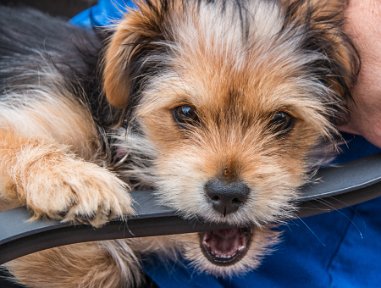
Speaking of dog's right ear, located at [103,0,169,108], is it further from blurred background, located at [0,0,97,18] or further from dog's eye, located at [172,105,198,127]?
blurred background, located at [0,0,97,18]

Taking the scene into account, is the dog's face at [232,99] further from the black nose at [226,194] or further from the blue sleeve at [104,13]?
the blue sleeve at [104,13]

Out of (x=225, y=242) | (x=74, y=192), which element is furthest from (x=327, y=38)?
(x=74, y=192)

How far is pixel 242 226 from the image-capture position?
1.79 meters

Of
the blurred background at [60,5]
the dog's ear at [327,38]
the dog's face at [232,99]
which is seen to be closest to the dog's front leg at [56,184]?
the dog's face at [232,99]

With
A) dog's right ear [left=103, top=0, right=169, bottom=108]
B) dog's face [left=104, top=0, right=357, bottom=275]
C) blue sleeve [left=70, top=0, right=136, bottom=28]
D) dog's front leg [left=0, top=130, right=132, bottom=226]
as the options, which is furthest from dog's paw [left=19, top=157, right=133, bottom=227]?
blue sleeve [left=70, top=0, right=136, bottom=28]

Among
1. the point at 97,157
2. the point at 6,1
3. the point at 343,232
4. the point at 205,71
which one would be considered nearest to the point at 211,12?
the point at 205,71

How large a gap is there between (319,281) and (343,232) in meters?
0.19

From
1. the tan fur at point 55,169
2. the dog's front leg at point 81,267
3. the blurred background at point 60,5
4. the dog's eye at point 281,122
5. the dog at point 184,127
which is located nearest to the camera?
the tan fur at point 55,169

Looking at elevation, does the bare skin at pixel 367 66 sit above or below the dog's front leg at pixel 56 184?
above

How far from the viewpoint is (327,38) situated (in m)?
1.91

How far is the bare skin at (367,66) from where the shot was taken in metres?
1.95

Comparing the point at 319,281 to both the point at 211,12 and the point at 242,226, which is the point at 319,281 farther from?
the point at 211,12

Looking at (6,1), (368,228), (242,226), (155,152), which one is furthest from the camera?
(6,1)

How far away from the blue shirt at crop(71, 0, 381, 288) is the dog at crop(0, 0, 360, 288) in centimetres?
9
